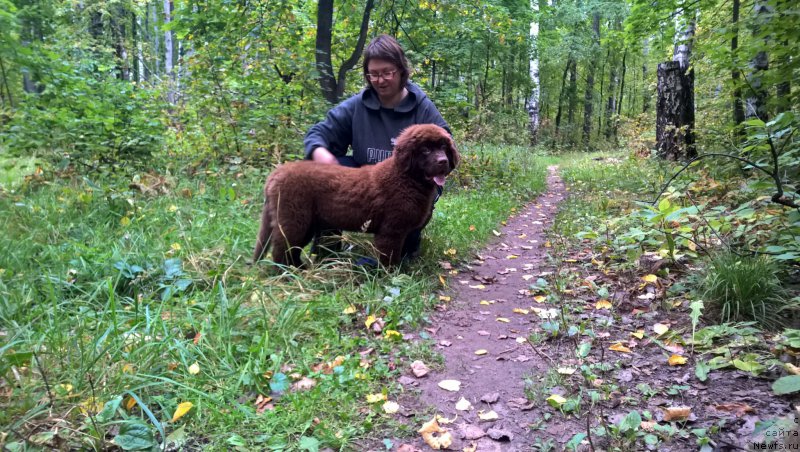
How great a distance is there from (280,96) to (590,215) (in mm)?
5499

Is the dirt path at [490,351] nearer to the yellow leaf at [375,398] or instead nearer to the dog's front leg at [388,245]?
the yellow leaf at [375,398]

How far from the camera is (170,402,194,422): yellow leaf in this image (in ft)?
6.58

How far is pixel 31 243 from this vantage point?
13.0 ft

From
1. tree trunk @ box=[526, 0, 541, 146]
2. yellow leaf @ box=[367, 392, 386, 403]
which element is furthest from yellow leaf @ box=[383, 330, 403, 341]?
tree trunk @ box=[526, 0, 541, 146]

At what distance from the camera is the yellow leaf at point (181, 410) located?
2006mm

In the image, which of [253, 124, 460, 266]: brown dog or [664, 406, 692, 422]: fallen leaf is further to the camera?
[253, 124, 460, 266]: brown dog

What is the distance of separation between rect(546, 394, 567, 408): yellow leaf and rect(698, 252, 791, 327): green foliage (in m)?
1.35

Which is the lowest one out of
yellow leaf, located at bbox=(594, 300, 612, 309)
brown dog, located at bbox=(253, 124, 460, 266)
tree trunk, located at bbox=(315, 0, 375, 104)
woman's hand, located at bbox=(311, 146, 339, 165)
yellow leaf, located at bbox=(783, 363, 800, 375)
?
yellow leaf, located at bbox=(594, 300, 612, 309)

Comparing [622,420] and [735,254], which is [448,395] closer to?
[622,420]

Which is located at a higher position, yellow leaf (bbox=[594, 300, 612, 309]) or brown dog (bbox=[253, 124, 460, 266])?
brown dog (bbox=[253, 124, 460, 266])

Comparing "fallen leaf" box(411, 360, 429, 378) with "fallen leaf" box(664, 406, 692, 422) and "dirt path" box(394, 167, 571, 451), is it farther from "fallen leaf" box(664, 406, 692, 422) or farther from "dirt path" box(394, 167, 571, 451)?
"fallen leaf" box(664, 406, 692, 422)

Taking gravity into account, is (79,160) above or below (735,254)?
above

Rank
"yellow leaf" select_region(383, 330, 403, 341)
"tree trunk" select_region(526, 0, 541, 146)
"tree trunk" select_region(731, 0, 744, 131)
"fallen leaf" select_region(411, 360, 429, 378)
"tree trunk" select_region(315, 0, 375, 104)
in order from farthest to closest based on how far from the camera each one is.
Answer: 1. "tree trunk" select_region(526, 0, 541, 146)
2. "tree trunk" select_region(315, 0, 375, 104)
3. "tree trunk" select_region(731, 0, 744, 131)
4. "yellow leaf" select_region(383, 330, 403, 341)
5. "fallen leaf" select_region(411, 360, 429, 378)

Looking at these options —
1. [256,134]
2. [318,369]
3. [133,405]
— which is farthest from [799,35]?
[256,134]
